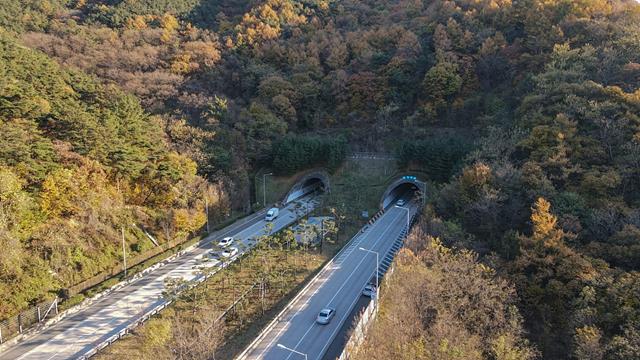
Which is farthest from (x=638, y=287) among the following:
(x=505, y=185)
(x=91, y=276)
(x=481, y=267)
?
(x=91, y=276)

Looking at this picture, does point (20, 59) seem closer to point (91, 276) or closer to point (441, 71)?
point (91, 276)

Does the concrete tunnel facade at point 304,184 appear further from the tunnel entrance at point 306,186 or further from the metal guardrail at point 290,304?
the metal guardrail at point 290,304

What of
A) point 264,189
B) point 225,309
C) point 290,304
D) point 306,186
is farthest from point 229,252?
point 306,186

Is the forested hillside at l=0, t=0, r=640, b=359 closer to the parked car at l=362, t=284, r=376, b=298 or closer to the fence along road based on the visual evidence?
the fence along road

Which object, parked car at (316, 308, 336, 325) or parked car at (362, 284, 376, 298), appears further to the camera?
parked car at (362, 284, 376, 298)

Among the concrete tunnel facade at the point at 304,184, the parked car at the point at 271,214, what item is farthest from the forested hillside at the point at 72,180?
the concrete tunnel facade at the point at 304,184

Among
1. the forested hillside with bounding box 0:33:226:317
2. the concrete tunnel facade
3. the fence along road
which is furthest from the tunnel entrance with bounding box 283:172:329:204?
the fence along road
